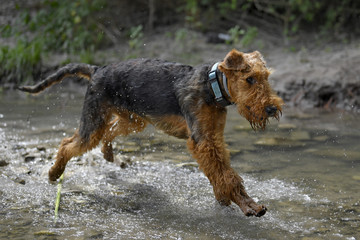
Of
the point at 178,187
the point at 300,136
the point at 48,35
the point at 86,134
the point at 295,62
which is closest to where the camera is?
the point at 178,187

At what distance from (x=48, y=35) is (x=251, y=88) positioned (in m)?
9.53

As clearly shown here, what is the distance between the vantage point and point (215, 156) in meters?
3.55

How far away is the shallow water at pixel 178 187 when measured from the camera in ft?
10.3

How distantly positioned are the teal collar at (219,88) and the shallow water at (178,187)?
0.90m

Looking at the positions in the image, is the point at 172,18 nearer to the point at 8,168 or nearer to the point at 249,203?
the point at 8,168

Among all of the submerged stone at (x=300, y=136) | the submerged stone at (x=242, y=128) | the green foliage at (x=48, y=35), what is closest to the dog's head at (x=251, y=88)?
the submerged stone at (x=300, y=136)

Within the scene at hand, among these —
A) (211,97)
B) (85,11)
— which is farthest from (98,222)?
(85,11)

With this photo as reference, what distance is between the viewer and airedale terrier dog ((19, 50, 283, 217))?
3.31 meters

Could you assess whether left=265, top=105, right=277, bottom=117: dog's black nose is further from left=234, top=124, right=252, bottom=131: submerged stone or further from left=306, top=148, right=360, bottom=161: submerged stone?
left=234, top=124, right=252, bottom=131: submerged stone

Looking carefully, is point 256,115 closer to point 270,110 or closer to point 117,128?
point 270,110

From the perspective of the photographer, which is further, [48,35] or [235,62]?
[48,35]

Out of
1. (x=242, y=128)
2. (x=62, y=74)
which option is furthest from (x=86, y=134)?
(x=242, y=128)

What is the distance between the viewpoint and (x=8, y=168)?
4605 mm

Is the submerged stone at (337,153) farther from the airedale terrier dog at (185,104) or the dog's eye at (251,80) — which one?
the dog's eye at (251,80)
